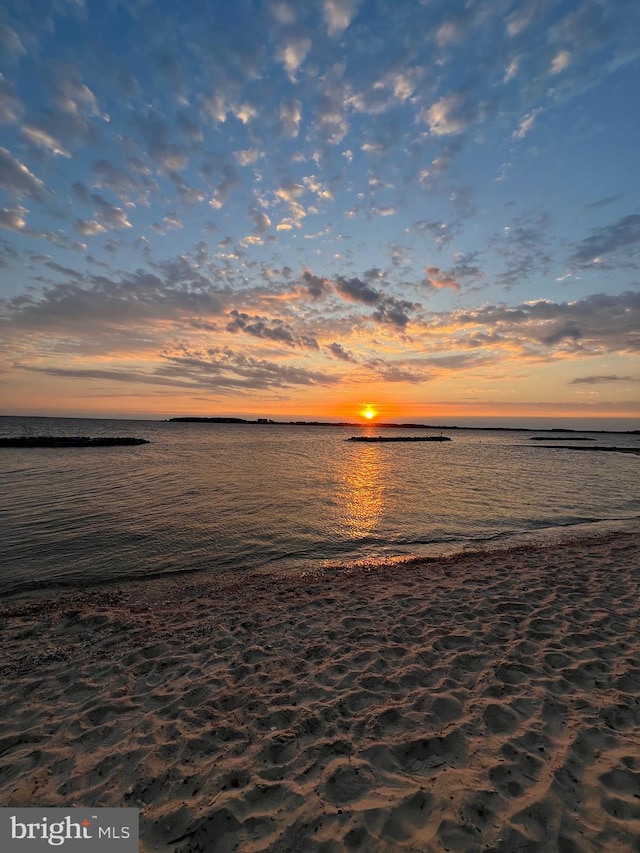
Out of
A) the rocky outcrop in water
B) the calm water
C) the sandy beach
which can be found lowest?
the calm water

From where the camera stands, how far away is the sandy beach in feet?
12.5

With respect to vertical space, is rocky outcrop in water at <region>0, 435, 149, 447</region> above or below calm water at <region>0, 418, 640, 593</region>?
above

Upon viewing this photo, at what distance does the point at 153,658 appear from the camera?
700cm

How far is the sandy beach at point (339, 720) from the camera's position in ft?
12.5

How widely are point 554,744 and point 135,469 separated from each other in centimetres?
3600

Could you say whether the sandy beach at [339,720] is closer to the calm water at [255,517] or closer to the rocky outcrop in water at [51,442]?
the calm water at [255,517]

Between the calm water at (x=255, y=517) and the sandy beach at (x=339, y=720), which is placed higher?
the sandy beach at (x=339, y=720)

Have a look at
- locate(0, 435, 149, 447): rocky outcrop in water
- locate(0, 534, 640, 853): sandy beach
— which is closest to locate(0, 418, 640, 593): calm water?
locate(0, 534, 640, 853): sandy beach

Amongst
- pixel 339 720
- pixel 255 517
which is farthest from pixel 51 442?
pixel 339 720

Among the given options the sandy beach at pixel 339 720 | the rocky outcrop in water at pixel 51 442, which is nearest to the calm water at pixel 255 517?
the sandy beach at pixel 339 720

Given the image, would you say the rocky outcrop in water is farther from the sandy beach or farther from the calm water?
the sandy beach

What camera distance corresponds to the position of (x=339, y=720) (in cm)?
521

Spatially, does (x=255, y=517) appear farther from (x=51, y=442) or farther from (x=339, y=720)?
(x=51, y=442)

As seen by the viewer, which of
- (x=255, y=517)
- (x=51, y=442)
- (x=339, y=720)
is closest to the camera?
(x=339, y=720)
